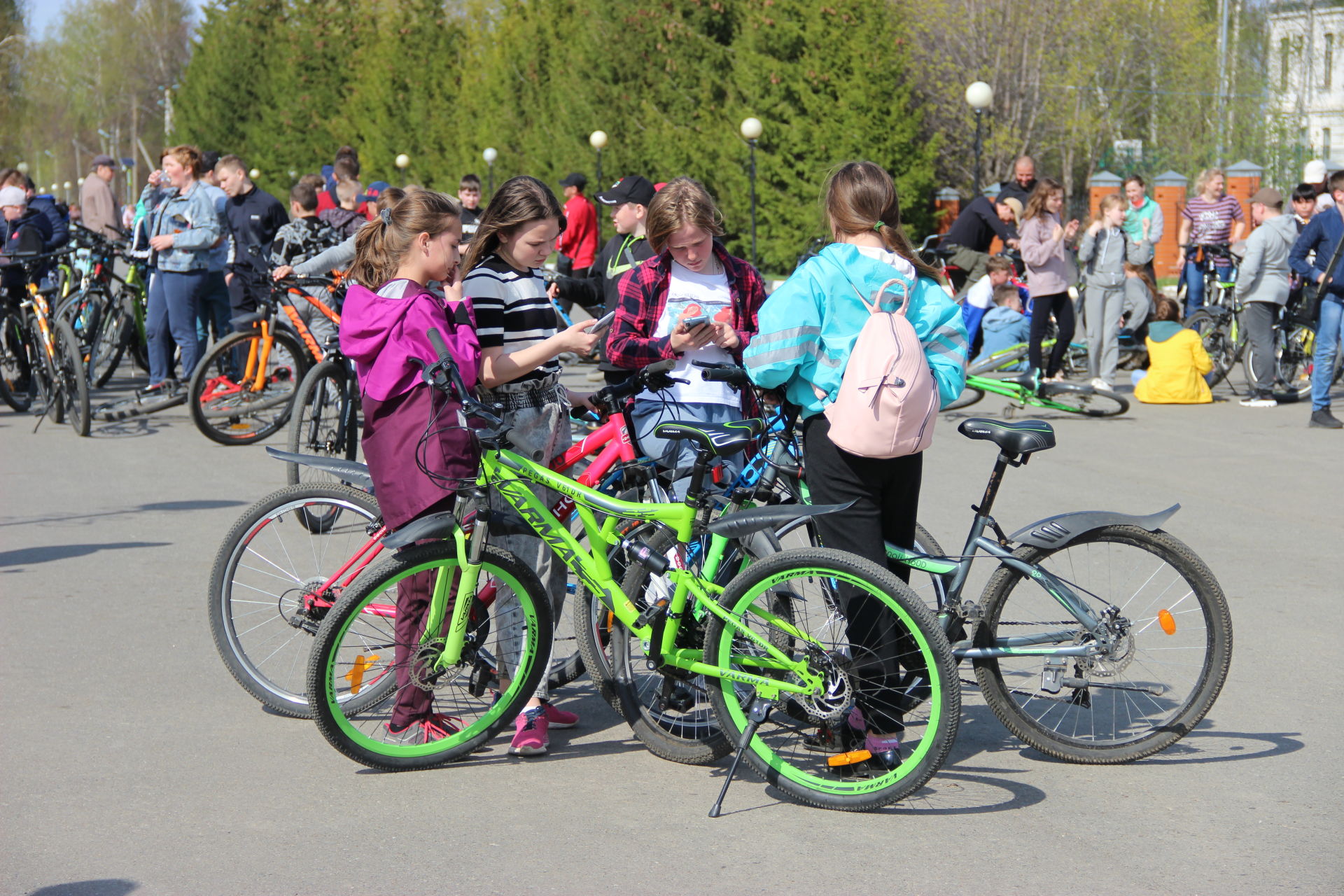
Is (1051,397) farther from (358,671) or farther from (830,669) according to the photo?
(358,671)

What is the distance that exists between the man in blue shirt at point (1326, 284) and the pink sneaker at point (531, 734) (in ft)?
27.9

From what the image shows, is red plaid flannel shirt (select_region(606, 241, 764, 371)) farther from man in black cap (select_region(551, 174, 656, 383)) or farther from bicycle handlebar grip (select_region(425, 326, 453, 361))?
man in black cap (select_region(551, 174, 656, 383))

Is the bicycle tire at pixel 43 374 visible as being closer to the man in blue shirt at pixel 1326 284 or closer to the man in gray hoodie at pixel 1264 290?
the man in blue shirt at pixel 1326 284

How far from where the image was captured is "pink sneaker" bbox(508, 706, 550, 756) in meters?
4.61

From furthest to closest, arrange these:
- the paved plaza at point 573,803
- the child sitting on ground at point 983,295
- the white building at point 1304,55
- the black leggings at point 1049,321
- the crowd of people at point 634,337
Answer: the white building at point 1304,55
the black leggings at point 1049,321
the child sitting on ground at point 983,295
the crowd of people at point 634,337
the paved plaza at point 573,803

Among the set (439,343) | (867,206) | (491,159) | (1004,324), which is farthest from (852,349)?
(491,159)

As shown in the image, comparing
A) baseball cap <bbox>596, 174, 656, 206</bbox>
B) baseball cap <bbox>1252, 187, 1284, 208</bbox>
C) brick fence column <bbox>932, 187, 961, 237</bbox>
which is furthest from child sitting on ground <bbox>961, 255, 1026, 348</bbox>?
brick fence column <bbox>932, 187, 961, 237</bbox>

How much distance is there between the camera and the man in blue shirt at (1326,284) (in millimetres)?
11070

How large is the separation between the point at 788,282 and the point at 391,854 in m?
1.95

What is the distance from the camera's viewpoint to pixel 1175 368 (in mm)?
12852

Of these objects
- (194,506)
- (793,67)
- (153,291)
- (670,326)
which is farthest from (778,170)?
(670,326)

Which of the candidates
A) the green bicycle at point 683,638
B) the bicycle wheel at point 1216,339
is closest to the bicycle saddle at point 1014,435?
the green bicycle at point 683,638

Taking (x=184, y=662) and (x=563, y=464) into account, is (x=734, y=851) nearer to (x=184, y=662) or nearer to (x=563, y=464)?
(x=563, y=464)

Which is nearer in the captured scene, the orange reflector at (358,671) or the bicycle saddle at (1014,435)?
the bicycle saddle at (1014,435)
